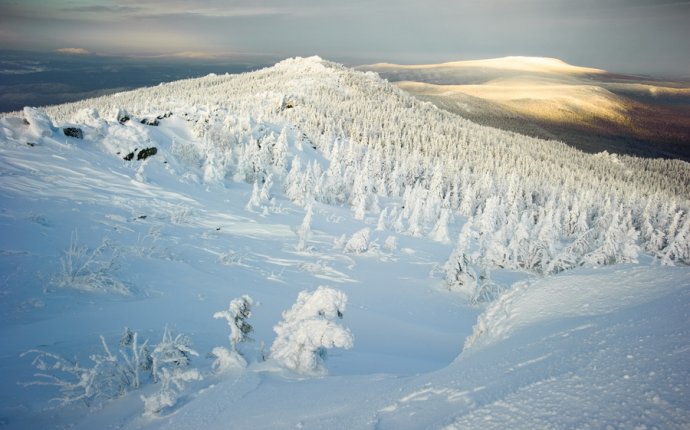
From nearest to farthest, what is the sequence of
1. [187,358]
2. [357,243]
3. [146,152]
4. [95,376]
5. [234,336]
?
[95,376], [187,358], [234,336], [357,243], [146,152]

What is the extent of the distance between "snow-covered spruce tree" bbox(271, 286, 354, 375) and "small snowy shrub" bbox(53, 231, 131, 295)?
5.71 metres

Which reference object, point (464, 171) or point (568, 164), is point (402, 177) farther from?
point (568, 164)

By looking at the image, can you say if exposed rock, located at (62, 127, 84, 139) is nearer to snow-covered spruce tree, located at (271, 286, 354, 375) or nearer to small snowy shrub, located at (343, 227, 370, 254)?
small snowy shrub, located at (343, 227, 370, 254)

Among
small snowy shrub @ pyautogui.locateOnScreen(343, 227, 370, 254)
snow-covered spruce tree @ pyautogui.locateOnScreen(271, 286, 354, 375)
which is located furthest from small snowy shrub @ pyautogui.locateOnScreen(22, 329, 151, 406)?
small snowy shrub @ pyautogui.locateOnScreen(343, 227, 370, 254)

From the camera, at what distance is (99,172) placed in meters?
18.2

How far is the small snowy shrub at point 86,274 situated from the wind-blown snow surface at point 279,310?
0.20 ft

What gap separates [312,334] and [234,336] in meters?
1.54

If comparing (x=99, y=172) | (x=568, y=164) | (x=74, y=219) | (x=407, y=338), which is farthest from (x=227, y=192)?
(x=568, y=164)

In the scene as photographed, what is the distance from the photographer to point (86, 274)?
9.61 metres

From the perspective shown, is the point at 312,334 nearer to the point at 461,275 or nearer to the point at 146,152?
the point at 461,275

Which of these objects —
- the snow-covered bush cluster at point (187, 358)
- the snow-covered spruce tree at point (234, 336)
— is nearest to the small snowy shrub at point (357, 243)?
the snow-covered spruce tree at point (234, 336)

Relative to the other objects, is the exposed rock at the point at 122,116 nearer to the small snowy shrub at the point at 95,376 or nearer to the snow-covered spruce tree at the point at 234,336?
the small snowy shrub at the point at 95,376

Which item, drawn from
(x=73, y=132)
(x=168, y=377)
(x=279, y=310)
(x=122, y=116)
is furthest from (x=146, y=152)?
(x=168, y=377)

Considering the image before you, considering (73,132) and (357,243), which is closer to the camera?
(357,243)
